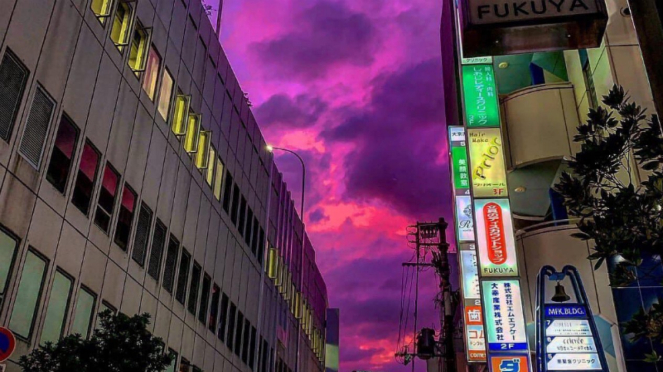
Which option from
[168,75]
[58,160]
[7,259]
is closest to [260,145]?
[168,75]

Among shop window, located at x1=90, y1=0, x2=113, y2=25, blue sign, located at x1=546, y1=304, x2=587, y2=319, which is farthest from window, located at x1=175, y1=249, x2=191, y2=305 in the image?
blue sign, located at x1=546, y1=304, x2=587, y2=319

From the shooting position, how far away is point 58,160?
16.5 meters

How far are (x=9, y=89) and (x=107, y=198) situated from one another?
17.3 feet

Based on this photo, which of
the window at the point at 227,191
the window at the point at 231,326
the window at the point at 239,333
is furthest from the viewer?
the window at the point at 239,333

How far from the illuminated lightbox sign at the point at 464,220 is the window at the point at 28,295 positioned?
1343cm

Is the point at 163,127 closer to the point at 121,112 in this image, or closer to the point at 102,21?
the point at 121,112

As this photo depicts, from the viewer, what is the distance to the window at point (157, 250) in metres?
22.2

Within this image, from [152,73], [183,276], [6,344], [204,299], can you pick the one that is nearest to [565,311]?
[6,344]

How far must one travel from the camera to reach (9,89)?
1459cm

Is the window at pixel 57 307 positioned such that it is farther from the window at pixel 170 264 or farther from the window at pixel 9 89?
the window at pixel 170 264

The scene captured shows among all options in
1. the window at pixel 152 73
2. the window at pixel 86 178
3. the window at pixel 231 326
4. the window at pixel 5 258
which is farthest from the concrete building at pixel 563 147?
the window at pixel 231 326

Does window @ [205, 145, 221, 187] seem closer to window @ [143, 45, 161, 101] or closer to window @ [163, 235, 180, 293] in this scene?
window @ [163, 235, 180, 293]

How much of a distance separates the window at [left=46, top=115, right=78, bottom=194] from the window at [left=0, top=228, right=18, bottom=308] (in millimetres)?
2219

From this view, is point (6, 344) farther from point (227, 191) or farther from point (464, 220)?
point (227, 191)
